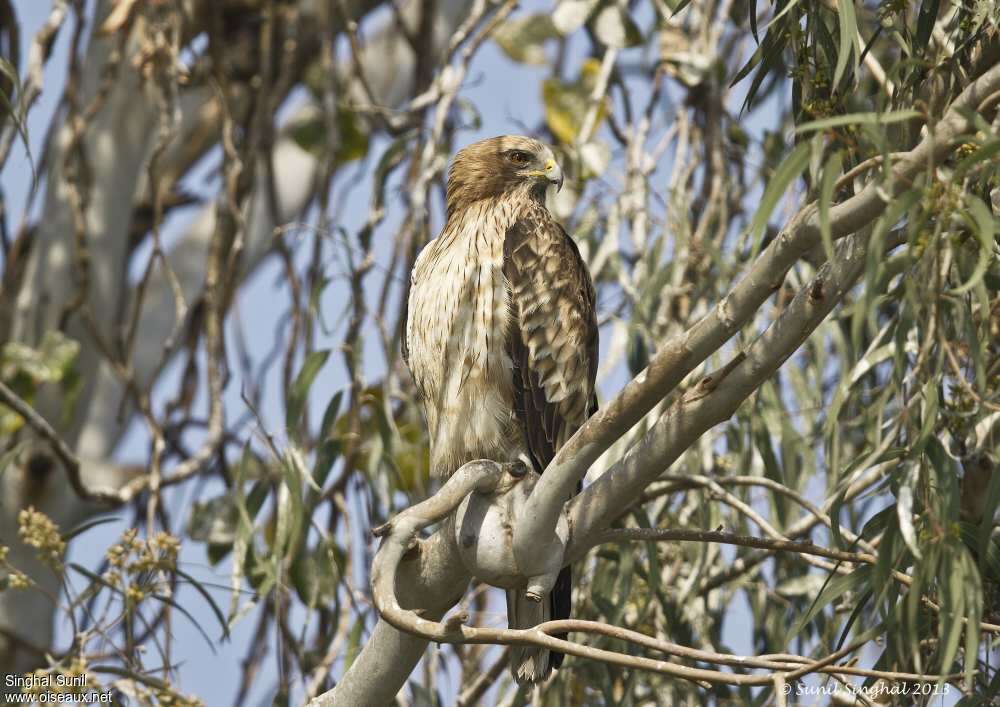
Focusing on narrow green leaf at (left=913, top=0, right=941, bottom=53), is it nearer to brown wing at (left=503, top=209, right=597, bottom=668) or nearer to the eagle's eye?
brown wing at (left=503, top=209, right=597, bottom=668)

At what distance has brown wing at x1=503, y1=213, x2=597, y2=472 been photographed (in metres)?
3.58

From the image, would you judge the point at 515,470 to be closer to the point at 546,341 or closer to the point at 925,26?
the point at 546,341

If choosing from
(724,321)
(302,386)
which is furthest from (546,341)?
(724,321)

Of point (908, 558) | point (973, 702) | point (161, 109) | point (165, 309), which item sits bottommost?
point (973, 702)

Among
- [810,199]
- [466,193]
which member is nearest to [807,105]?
[810,199]

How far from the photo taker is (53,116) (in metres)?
5.23

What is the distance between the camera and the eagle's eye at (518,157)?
4.25 meters

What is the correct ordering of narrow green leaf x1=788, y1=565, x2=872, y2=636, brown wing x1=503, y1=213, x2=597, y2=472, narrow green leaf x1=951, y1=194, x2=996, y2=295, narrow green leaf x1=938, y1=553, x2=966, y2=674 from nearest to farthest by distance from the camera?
narrow green leaf x1=951, y1=194, x2=996, y2=295 → narrow green leaf x1=938, y1=553, x2=966, y2=674 → narrow green leaf x1=788, y1=565, x2=872, y2=636 → brown wing x1=503, y1=213, x2=597, y2=472

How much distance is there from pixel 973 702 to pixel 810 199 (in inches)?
38.9

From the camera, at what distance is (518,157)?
4258mm

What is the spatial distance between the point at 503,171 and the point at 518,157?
0.08 metres

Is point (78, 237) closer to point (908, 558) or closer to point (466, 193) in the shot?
point (466, 193)

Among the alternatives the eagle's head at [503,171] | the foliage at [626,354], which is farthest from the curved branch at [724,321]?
the eagle's head at [503,171]

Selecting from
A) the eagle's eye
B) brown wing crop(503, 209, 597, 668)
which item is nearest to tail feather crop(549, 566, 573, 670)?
brown wing crop(503, 209, 597, 668)
